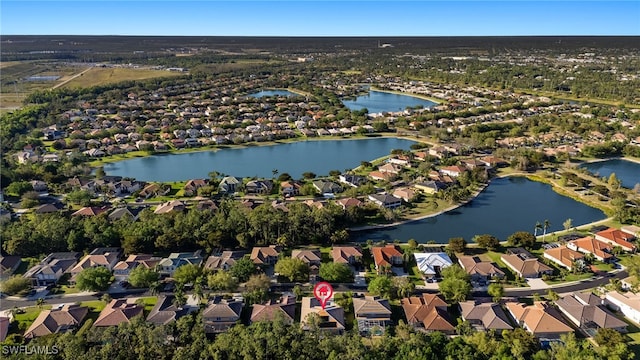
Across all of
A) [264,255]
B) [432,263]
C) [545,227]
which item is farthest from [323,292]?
[545,227]

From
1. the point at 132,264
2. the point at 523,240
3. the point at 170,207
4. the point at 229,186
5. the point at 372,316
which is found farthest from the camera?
the point at 229,186

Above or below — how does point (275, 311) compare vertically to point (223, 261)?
below

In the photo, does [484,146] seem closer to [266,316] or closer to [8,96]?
[266,316]

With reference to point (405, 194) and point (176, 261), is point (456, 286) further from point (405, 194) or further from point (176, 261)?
point (176, 261)

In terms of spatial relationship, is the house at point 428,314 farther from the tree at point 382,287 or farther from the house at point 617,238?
the house at point 617,238

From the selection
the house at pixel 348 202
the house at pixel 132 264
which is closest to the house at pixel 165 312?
the house at pixel 132 264
